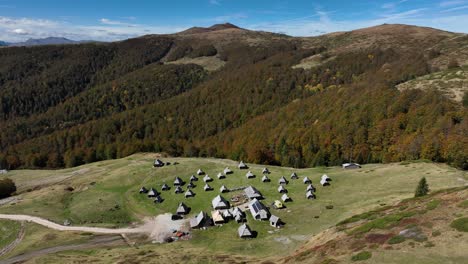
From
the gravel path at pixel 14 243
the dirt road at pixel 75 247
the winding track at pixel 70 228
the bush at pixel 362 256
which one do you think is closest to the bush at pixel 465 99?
the bush at pixel 362 256

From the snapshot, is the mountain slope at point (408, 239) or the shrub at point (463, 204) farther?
the shrub at point (463, 204)

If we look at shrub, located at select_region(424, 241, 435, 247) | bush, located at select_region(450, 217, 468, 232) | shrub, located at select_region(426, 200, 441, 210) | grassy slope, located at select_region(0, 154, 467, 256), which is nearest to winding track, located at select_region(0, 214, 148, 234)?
grassy slope, located at select_region(0, 154, 467, 256)

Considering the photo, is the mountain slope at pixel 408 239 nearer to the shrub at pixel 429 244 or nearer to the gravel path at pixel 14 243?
the shrub at pixel 429 244

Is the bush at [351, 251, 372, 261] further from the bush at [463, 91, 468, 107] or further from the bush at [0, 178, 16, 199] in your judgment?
the bush at [463, 91, 468, 107]

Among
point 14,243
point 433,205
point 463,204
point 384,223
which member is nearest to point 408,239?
point 384,223

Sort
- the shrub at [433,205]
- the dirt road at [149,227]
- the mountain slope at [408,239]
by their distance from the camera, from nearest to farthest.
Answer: the mountain slope at [408,239] < the shrub at [433,205] < the dirt road at [149,227]

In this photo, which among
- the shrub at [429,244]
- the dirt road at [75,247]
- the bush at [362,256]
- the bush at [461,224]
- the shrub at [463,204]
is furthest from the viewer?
the dirt road at [75,247]
